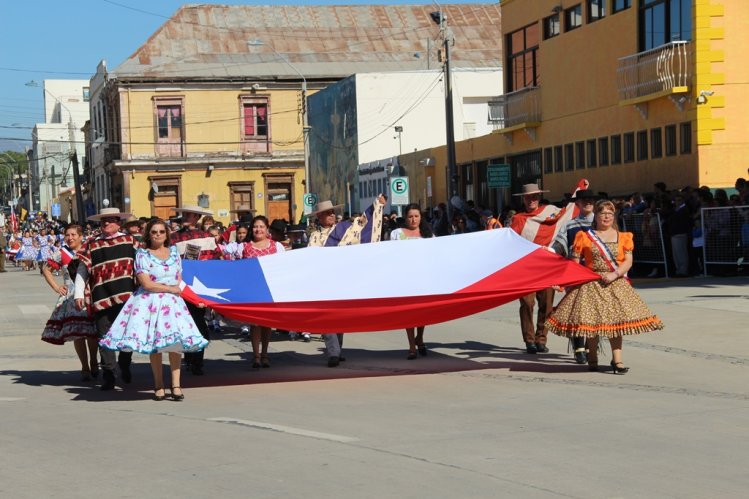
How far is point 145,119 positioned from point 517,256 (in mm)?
61886

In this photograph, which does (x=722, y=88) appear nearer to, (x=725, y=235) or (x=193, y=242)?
(x=725, y=235)

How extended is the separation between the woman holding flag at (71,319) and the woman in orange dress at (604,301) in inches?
193

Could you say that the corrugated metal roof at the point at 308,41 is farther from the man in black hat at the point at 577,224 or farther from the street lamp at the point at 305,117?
the man in black hat at the point at 577,224

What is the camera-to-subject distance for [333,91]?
64812mm

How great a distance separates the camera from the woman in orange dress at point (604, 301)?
12.8 metres

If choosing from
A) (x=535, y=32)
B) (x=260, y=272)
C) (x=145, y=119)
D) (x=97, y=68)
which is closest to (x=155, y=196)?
(x=145, y=119)

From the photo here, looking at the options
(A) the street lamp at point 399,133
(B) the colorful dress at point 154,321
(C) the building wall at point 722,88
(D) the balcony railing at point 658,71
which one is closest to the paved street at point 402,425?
(B) the colorful dress at point 154,321

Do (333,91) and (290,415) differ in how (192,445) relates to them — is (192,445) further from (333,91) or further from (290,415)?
(333,91)

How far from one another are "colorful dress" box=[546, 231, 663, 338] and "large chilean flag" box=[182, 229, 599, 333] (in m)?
0.16

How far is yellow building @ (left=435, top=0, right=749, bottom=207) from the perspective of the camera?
2809 cm

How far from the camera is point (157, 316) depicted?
12078mm

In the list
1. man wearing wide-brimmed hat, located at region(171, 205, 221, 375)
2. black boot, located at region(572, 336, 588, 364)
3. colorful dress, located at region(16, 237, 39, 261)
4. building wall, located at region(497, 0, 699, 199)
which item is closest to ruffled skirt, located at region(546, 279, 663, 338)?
black boot, located at region(572, 336, 588, 364)

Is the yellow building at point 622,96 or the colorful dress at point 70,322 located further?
the yellow building at point 622,96

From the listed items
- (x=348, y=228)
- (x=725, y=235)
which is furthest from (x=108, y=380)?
(x=725, y=235)
